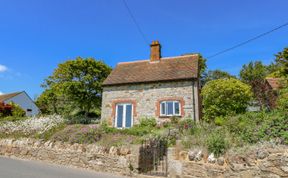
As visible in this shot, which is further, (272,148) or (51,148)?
(51,148)

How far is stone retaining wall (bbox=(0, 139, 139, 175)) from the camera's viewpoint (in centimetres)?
820

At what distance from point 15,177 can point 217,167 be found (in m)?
6.98

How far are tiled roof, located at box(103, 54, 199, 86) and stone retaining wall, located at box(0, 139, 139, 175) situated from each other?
7.63m

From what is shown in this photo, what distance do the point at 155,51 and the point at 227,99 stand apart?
8208mm

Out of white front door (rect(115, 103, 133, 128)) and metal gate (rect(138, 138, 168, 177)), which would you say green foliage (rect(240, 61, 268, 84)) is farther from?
metal gate (rect(138, 138, 168, 177))

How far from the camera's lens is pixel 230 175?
240 inches

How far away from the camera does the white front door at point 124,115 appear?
627 inches

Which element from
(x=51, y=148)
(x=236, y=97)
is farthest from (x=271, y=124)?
(x=51, y=148)

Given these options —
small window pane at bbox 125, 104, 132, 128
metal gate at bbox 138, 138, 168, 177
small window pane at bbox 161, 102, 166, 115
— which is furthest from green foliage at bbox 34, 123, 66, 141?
small window pane at bbox 161, 102, 166, 115

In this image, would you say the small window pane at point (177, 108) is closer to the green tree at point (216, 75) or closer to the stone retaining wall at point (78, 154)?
the stone retaining wall at point (78, 154)

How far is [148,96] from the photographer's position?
15805mm

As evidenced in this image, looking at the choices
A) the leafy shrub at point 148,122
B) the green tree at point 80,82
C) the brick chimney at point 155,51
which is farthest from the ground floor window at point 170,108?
the green tree at point 80,82

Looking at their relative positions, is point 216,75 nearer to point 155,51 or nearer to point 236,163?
point 155,51

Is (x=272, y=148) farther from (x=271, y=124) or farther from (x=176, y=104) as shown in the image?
(x=176, y=104)
